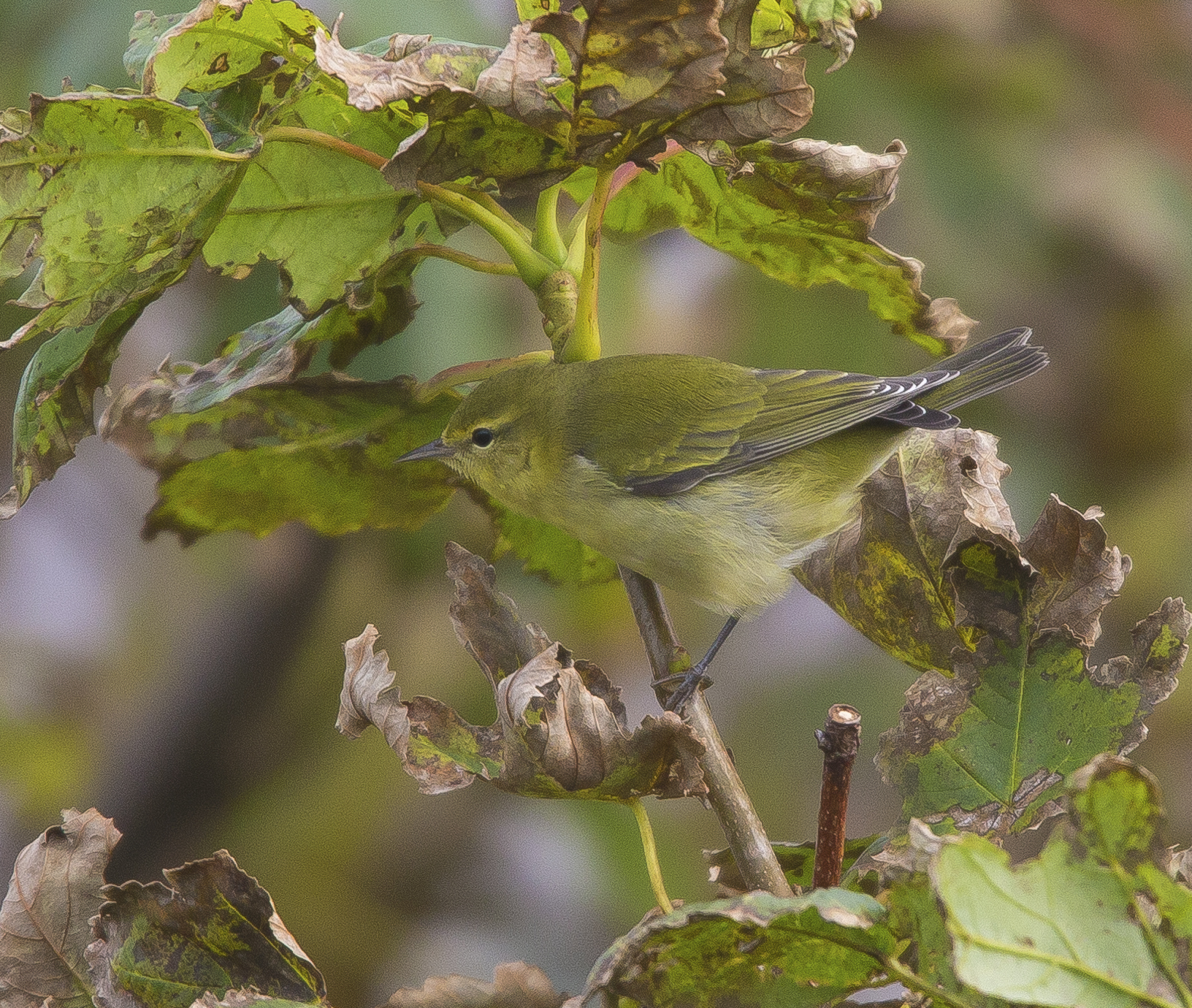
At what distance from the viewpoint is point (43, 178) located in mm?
1220

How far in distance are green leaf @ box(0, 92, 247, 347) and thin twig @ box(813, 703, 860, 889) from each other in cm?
77

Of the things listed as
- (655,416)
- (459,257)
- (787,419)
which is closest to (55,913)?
(459,257)

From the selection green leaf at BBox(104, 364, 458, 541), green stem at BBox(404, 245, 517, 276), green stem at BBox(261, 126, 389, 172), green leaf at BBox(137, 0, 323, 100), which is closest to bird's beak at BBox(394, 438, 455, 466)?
green leaf at BBox(104, 364, 458, 541)

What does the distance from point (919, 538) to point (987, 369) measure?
4.12 ft

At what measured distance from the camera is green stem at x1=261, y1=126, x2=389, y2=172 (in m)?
1.38

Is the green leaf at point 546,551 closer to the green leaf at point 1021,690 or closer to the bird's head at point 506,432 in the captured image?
the bird's head at point 506,432

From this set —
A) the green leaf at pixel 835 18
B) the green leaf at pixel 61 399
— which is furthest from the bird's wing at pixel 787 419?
the green leaf at pixel 835 18

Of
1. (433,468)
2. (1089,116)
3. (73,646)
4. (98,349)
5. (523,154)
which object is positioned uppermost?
(523,154)

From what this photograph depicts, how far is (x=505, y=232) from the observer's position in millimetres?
1457

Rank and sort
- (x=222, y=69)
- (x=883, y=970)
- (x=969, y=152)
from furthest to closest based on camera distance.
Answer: (x=969, y=152) → (x=222, y=69) → (x=883, y=970)

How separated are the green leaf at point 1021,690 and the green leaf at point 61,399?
0.89 metres

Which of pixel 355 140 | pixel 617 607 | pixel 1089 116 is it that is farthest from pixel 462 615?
pixel 1089 116

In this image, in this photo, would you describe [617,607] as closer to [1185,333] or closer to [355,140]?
[1185,333]

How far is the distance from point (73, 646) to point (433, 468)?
6.92 ft
